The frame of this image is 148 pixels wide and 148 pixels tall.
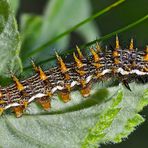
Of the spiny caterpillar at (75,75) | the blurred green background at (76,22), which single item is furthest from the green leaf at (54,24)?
the spiny caterpillar at (75,75)

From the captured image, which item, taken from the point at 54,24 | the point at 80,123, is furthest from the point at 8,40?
the point at 54,24

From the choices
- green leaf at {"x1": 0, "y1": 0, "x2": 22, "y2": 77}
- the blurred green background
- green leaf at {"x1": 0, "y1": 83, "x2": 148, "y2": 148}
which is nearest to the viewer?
green leaf at {"x1": 0, "y1": 0, "x2": 22, "y2": 77}

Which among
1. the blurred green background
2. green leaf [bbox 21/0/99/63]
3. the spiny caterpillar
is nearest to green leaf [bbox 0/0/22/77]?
the spiny caterpillar

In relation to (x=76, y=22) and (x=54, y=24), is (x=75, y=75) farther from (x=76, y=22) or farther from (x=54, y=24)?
(x=76, y=22)

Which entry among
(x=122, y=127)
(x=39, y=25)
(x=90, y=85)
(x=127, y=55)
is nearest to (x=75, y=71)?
(x=90, y=85)

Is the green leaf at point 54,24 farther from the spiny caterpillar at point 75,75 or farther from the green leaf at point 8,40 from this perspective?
the green leaf at point 8,40

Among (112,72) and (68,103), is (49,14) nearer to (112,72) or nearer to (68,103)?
(112,72)

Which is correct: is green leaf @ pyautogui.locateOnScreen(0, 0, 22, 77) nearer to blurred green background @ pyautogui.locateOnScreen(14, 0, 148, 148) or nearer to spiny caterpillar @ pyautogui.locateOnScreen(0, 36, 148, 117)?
spiny caterpillar @ pyautogui.locateOnScreen(0, 36, 148, 117)
